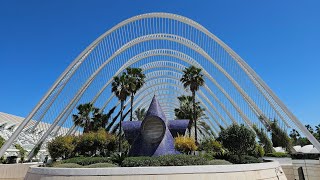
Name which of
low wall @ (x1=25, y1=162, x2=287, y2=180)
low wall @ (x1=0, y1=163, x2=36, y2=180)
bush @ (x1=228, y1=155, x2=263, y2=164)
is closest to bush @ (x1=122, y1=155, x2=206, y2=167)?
low wall @ (x1=25, y1=162, x2=287, y2=180)

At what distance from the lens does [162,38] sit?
2082 inches

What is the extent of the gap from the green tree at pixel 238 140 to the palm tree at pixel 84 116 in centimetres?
3058

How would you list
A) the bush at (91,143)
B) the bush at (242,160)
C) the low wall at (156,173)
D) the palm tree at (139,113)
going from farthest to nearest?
the palm tree at (139,113) → the bush at (91,143) → the bush at (242,160) → the low wall at (156,173)

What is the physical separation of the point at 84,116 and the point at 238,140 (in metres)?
32.6

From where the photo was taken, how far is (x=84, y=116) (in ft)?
174

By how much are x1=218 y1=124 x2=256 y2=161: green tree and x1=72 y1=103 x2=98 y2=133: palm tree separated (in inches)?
1204

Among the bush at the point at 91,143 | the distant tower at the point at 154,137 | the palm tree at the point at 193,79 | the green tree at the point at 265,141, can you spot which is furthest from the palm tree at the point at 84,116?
the green tree at the point at 265,141

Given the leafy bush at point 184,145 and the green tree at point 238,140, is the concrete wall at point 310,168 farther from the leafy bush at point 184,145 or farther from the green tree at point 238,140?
the leafy bush at point 184,145

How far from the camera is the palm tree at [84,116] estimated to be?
2083 inches

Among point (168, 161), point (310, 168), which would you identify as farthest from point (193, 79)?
point (168, 161)

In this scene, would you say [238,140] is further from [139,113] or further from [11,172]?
[139,113]

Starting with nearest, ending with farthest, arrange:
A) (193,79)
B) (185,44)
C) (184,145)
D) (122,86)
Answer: (184,145)
(193,79)
(122,86)
(185,44)

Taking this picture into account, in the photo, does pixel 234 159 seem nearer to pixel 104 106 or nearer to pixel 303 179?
pixel 303 179

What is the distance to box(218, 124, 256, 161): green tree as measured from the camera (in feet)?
93.4
